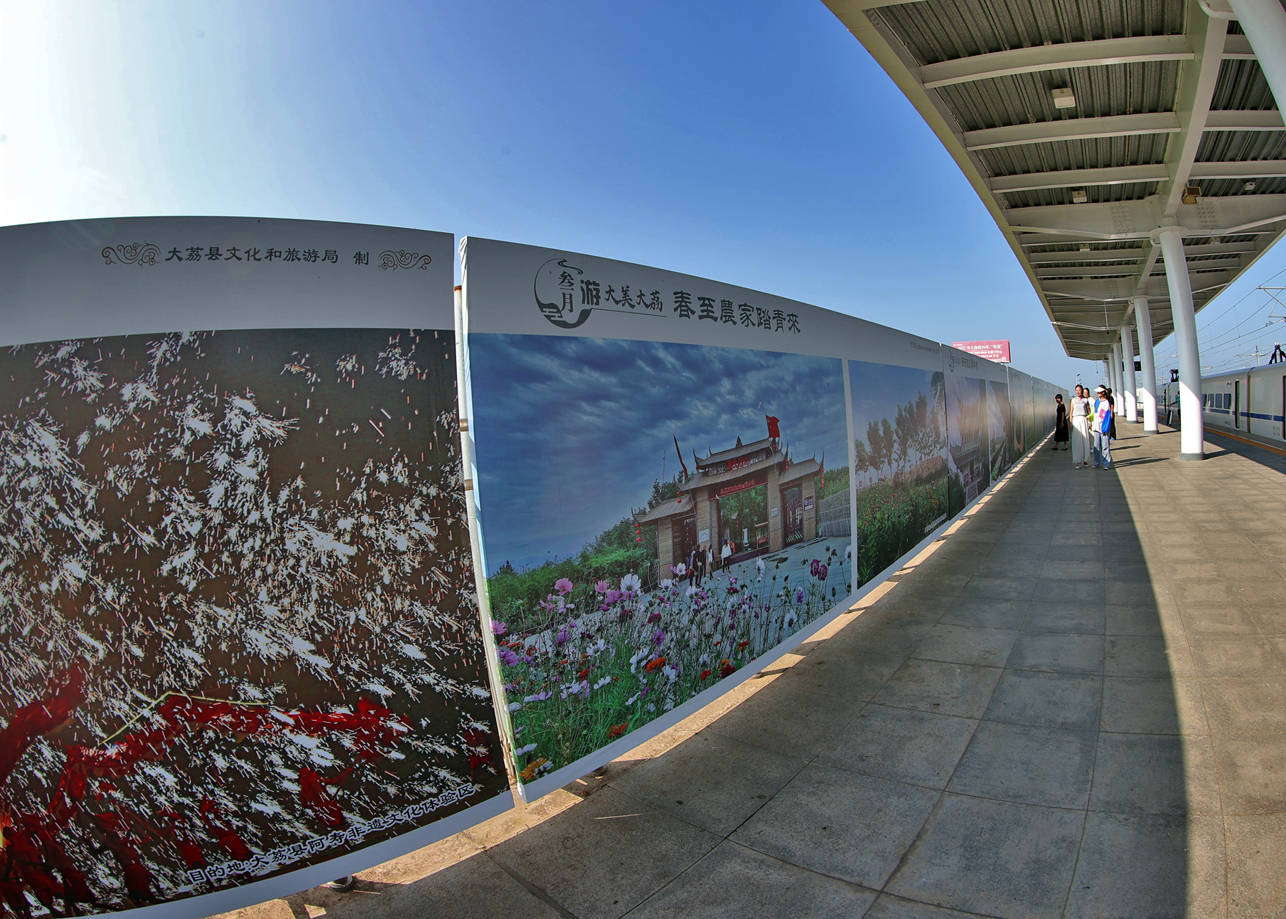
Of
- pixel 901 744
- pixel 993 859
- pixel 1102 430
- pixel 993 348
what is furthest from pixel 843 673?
pixel 993 348

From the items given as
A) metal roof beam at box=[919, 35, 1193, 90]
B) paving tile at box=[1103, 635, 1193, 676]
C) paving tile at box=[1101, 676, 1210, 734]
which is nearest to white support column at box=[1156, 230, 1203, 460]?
metal roof beam at box=[919, 35, 1193, 90]

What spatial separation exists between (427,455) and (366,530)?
1.08ft

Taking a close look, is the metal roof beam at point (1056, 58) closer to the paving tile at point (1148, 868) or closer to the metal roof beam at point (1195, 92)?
the metal roof beam at point (1195, 92)

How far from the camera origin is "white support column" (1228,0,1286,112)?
5348 mm

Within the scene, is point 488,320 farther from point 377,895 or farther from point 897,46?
point 897,46

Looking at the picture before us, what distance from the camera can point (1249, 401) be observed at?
22859mm

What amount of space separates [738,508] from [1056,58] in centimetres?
1081

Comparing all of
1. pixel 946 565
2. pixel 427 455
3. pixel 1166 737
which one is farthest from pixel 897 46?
pixel 427 455

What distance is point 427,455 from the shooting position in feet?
7.63

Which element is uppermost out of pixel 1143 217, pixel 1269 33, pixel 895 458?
pixel 1143 217

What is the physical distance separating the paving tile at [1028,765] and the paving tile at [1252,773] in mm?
509

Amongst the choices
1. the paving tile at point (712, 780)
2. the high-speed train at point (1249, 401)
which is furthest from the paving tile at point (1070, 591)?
the high-speed train at point (1249, 401)

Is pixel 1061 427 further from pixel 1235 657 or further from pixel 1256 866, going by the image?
pixel 1256 866

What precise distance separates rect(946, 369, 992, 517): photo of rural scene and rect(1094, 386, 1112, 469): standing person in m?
3.97
